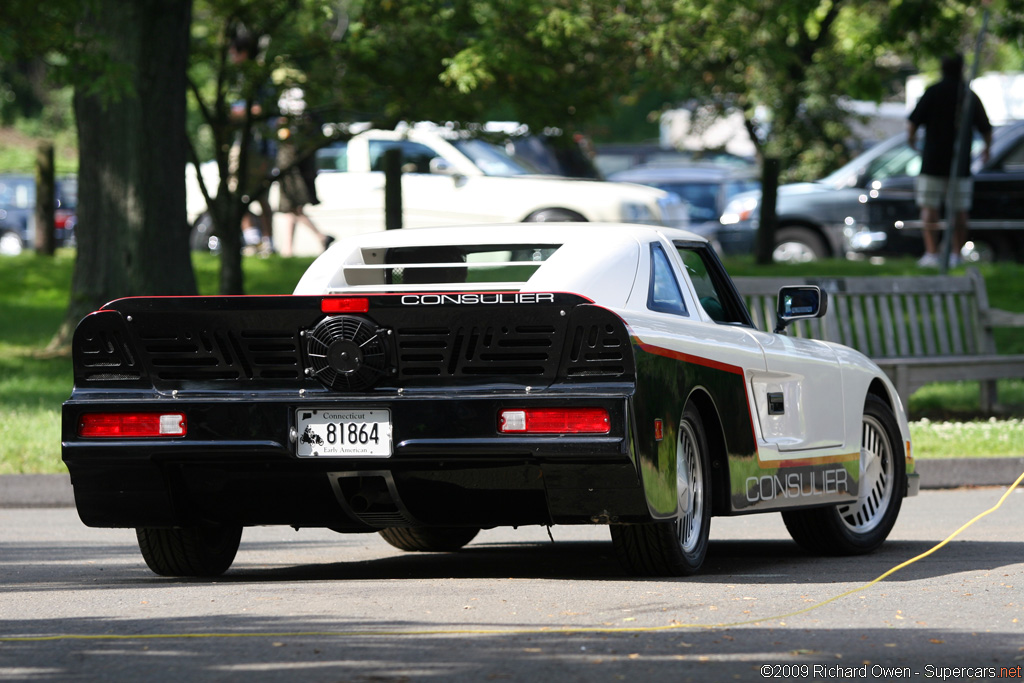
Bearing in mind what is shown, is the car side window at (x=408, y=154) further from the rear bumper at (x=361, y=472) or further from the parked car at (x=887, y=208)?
the rear bumper at (x=361, y=472)

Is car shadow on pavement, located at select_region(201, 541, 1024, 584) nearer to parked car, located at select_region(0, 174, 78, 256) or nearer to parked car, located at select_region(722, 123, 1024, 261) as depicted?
parked car, located at select_region(722, 123, 1024, 261)

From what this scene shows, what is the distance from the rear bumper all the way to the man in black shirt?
1320 centimetres

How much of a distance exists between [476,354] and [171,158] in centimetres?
971

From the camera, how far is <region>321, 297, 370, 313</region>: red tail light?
665cm

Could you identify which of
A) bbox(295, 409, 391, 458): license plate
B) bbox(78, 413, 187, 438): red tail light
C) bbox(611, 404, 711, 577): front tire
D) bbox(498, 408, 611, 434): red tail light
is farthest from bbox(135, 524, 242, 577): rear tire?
bbox(611, 404, 711, 577): front tire

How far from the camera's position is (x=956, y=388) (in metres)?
16.0

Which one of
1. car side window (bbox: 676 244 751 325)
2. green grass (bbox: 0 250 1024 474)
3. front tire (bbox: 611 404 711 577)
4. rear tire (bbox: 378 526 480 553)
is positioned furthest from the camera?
green grass (bbox: 0 250 1024 474)

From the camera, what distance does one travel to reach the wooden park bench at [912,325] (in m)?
13.8

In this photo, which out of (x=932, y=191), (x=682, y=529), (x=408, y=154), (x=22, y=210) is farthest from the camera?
(x=22, y=210)

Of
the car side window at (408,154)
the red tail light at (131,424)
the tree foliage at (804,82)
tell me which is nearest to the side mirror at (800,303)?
the red tail light at (131,424)

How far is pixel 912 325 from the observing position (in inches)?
579

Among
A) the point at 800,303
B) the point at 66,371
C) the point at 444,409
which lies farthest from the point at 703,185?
the point at 444,409

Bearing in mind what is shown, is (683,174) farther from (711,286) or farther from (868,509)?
(711,286)

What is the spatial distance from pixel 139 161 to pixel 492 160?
7.18 metres
